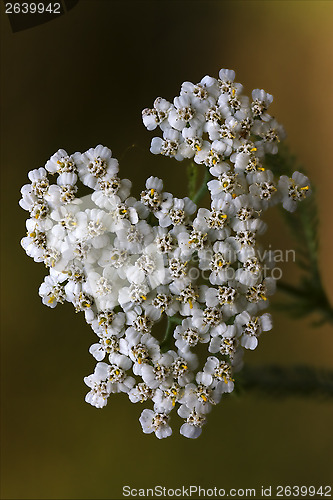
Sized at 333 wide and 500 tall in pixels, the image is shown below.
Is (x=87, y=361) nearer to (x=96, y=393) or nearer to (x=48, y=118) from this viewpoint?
(x=96, y=393)

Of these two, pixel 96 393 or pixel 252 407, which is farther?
pixel 252 407

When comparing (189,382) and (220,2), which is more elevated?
(220,2)

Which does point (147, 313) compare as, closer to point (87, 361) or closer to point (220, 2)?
point (87, 361)

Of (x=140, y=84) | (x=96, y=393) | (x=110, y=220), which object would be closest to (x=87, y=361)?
(x=96, y=393)

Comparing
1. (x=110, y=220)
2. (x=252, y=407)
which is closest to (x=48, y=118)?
(x=110, y=220)

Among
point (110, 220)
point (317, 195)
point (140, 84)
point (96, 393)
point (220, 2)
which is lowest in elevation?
point (96, 393)

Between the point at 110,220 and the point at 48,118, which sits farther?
the point at 48,118

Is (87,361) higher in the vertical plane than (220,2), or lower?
lower
